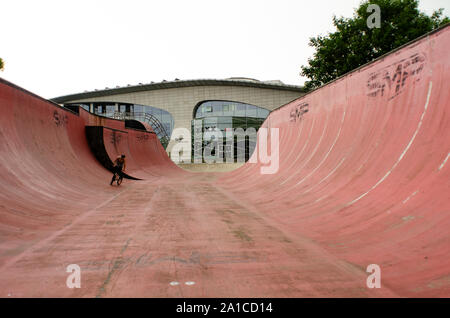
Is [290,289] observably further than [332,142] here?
No

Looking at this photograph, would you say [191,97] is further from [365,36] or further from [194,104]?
[365,36]

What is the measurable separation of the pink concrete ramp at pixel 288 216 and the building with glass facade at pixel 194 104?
25.4 metres

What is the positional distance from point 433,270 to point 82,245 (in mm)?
3732

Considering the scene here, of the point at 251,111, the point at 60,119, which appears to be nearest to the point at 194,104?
the point at 251,111

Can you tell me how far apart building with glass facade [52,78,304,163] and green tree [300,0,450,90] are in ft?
46.0

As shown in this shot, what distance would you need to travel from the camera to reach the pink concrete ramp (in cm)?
244

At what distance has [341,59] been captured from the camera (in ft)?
65.4

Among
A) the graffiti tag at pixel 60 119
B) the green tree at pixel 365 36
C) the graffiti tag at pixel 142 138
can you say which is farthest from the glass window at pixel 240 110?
the graffiti tag at pixel 60 119

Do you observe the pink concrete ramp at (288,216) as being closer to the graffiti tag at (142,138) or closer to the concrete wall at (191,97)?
the graffiti tag at (142,138)

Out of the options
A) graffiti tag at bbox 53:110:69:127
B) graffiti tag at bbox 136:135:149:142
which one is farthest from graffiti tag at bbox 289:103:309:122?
graffiti tag at bbox 136:135:149:142

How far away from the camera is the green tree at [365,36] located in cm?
1827
